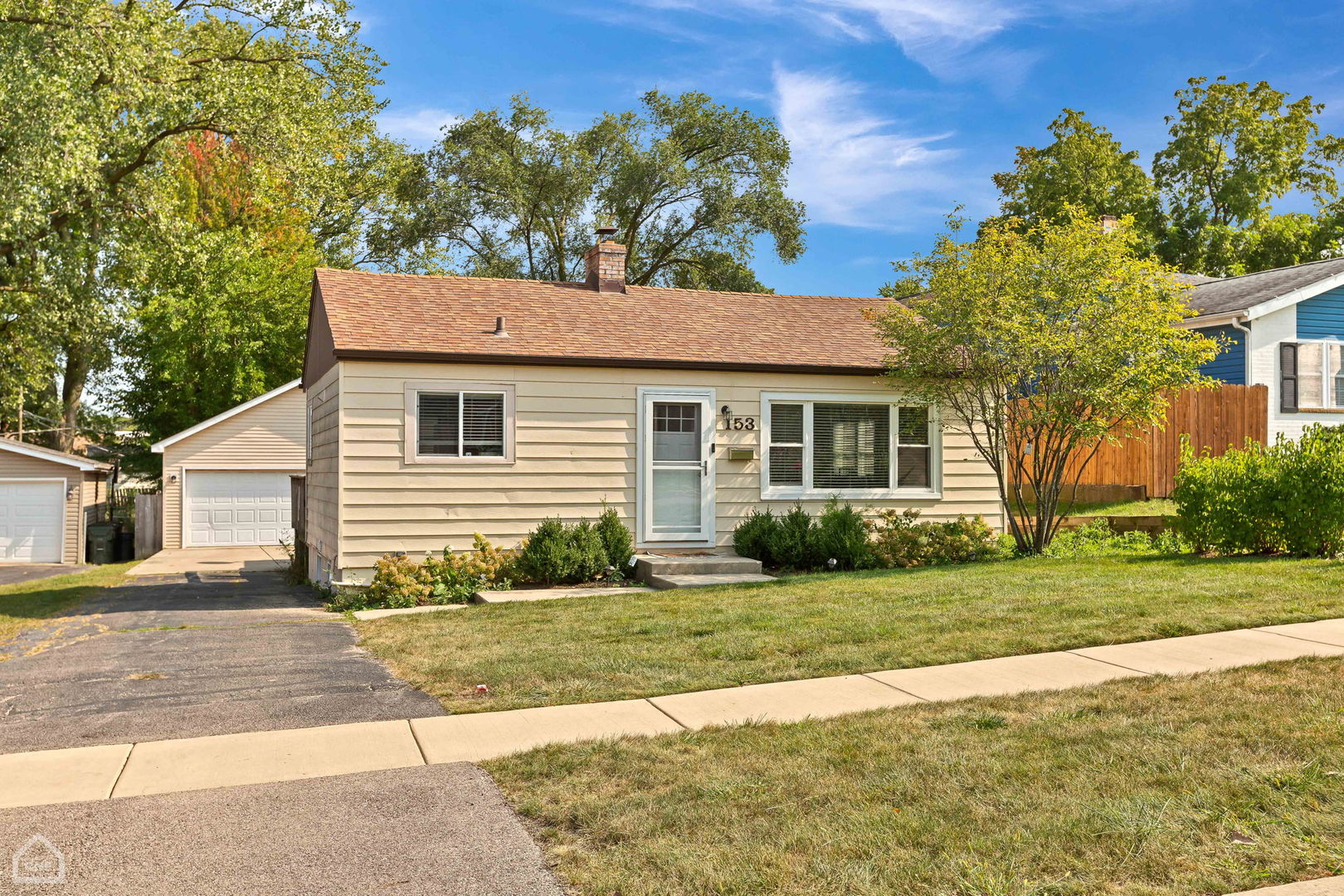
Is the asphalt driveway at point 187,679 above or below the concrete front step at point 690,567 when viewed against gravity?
below

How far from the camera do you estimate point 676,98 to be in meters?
36.9

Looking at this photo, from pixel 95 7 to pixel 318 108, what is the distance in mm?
6514

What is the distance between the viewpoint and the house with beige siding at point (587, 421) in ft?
41.8

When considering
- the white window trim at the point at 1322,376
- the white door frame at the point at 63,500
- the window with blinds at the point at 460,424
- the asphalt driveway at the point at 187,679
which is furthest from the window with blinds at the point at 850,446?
the white door frame at the point at 63,500

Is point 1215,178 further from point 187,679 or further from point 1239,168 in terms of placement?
point 187,679

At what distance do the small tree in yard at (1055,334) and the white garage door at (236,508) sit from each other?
18.6 meters

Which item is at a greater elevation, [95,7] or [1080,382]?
[95,7]

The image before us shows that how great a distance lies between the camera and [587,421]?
1353cm

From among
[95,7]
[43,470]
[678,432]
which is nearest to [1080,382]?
[678,432]

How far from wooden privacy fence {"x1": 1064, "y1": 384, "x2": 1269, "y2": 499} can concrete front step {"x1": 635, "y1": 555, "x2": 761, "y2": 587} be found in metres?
7.29

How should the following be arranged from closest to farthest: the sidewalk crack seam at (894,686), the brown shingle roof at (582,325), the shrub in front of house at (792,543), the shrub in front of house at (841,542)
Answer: the sidewalk crack seam at (894,686)
the brown shingle roof at (582,325)
the shrub in front of house at (792,543)
the shrub in front of house at (841,542)

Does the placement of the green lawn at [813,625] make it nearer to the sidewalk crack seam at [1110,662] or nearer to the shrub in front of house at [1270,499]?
the sidewalk crack seam at [1110,662]

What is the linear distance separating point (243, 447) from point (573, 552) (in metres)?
16.6

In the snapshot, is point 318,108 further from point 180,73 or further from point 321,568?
point 321,568
